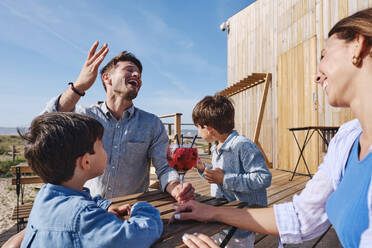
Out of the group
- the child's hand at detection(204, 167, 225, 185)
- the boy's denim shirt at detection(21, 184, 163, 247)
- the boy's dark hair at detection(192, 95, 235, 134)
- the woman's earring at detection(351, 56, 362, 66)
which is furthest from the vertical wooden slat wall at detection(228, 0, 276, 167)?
the boy's denim shirt at detection(21, 184, 163, 247)

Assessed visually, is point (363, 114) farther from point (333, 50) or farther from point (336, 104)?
point (333, 50)

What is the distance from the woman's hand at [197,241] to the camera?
2.68 feet

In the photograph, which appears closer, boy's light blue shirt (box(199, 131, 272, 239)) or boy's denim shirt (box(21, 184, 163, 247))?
boy's denim shirt (box(21, 184, 163, 247))

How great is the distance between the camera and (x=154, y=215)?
897 mm

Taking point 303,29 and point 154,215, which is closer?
point 154,215

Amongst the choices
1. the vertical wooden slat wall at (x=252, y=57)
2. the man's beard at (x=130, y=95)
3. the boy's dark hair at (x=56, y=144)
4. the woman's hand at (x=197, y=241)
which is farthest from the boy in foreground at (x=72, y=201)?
the vertical wooden slat wall at (x=252, y=57)

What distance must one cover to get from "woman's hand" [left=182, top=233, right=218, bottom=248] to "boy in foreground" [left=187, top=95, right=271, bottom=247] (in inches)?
25.1

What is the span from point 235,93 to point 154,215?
300 inches

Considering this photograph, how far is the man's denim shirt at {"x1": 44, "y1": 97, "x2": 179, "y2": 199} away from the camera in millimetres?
1889

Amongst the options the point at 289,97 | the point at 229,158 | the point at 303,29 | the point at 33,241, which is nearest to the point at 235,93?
the point at 289,97

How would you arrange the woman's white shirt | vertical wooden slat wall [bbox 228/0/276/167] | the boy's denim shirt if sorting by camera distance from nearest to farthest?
the boy's denim shirt < the woman's white shirt < vertical wooden slat wall [bbox 228/0/276/167]

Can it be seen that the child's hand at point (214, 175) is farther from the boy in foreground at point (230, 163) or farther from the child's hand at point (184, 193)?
the child's hand at point (184, 193)

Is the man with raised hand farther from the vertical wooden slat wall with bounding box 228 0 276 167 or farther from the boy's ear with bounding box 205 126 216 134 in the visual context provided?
the vertical wooden slat wall with bounding box 228 0 276 167

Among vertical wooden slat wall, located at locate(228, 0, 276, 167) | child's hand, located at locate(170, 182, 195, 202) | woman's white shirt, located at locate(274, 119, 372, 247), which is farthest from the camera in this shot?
vertical wooden slat wall, located at locate(228, 0, 276, 167)
